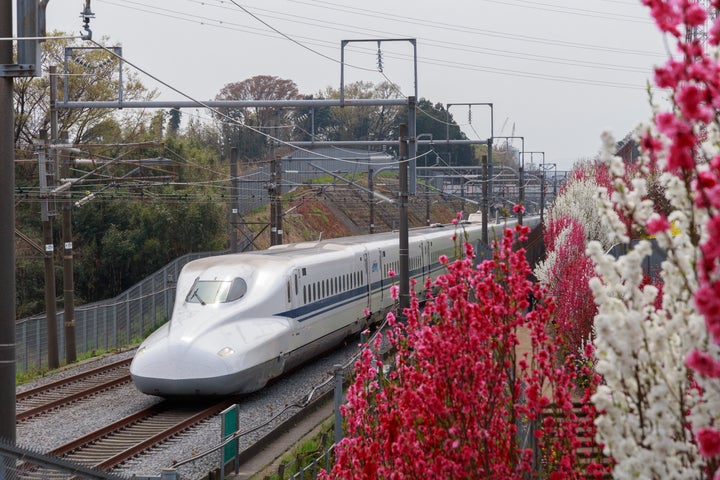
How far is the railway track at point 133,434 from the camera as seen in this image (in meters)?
13.8

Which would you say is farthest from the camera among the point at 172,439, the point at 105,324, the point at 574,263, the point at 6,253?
the point at 105,324

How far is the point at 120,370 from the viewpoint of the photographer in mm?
21531

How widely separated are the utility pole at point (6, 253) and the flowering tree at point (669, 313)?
21.4 feet

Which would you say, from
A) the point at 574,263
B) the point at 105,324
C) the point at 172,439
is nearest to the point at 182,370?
the point at 172,439

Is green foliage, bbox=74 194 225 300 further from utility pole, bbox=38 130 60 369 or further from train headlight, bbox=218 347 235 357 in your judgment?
train headlight, bbox=218 347 235 357

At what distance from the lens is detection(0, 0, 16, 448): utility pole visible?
9.12 meters

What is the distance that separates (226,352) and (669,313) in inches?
503

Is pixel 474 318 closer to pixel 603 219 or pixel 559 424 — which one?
pixel 559 424

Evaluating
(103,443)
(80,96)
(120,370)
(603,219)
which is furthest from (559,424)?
(80,96)

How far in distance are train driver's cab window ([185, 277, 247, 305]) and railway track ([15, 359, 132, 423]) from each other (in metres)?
2.68

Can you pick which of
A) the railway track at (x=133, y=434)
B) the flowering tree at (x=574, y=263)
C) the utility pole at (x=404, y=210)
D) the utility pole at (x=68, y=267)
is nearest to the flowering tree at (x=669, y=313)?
the flowering tree at (x=574, y=263)

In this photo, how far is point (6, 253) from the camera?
914 centimetres

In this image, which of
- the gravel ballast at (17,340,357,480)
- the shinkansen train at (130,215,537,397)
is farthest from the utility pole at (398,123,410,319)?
the gravel ballast at (17,340,357,480)

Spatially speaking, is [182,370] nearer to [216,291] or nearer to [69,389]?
[216,291]
